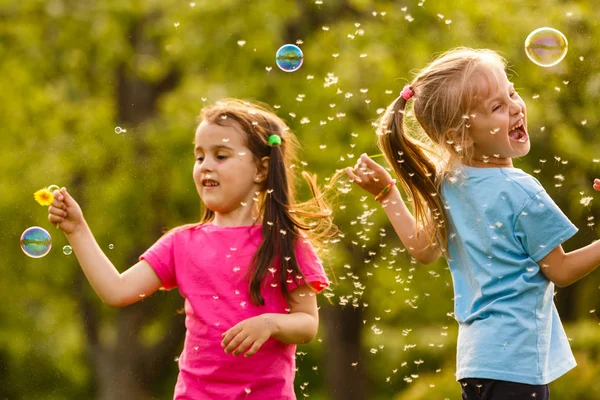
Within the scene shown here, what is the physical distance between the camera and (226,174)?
4.02m

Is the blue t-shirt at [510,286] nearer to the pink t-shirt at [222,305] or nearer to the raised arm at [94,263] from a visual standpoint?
the pink t-shirt at [222,305]

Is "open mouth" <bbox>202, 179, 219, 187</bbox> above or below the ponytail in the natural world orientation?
above

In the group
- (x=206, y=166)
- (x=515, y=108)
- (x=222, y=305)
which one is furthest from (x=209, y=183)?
(x=515, y=108)

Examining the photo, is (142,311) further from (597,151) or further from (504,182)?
(504,182)

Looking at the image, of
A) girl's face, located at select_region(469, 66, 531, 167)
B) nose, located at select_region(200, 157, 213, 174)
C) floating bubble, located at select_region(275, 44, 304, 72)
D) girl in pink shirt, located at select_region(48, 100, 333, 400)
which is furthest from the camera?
floating bubble, located at select_region(275, 44, 304, 72)

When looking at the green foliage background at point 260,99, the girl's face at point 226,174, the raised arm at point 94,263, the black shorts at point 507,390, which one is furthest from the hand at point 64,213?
the green foliage background at point 260,99

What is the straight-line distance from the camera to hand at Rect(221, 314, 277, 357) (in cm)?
354

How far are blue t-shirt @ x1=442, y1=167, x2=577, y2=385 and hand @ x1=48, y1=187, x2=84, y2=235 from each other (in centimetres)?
141

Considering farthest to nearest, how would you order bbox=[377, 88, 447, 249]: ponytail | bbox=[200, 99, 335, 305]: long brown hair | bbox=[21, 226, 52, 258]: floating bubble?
bbox=[21, 226, 52, 258]: floating bubble → bbox=[200, 99, 335, 305]: long brown hair → bbox=[377, 88, 447, 249]: ponytail

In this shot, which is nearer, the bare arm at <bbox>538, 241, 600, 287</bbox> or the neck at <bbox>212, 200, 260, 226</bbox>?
the bare arm at <bbox>538, 241, 600, 287</bbox>

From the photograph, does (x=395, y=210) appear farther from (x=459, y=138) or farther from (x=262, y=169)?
(x=262, y=169)

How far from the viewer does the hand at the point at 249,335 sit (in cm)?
354

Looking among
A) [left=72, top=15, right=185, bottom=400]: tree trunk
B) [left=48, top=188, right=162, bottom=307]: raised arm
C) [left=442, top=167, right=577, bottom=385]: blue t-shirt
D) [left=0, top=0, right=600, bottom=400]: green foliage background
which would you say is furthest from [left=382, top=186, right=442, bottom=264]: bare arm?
[left=72, top=15, right=185, bottom=400]: tree trunk

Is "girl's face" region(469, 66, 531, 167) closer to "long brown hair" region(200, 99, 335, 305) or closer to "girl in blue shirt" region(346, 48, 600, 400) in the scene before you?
"girl in blue shirt" region(346, 48, 600, 400)
